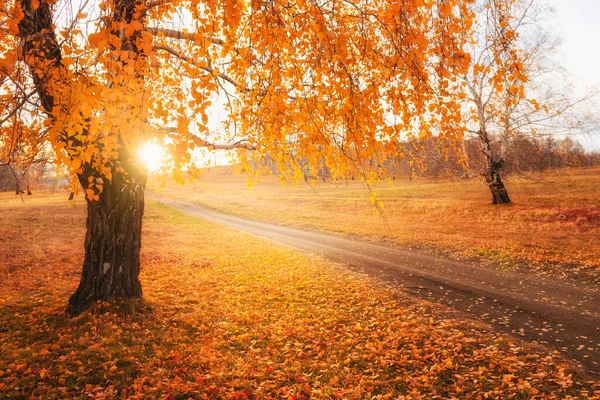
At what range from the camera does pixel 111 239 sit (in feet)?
23.5

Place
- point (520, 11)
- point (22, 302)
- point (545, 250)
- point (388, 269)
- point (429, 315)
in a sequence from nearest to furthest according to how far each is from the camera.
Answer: point (429, 315) → point (22, 302) → point (388, 269) → point (545, 250) → point (520, 11)

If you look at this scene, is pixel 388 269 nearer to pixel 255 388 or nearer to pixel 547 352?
pixel 547 352

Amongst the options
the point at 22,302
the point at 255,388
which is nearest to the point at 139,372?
the point at 255,388

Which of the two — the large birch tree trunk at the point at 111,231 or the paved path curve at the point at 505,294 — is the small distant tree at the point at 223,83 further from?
the paved path curve at the point at 505,294

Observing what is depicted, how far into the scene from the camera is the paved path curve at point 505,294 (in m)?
6.36

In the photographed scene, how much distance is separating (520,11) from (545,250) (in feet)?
34.7

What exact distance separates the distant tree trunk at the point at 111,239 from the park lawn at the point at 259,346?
0.37 m

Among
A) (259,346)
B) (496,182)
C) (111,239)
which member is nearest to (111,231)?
(111,239)

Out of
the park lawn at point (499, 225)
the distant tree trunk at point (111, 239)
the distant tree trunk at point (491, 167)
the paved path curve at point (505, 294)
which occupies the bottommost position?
the paved path curve at point (505, 294)

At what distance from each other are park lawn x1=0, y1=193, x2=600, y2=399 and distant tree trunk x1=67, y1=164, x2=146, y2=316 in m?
0.37

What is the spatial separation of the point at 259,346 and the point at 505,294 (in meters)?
6.01

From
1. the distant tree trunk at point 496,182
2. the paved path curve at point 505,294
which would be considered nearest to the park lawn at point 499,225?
the distant tree trunk at point 496,182

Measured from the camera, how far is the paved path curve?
20.9ft

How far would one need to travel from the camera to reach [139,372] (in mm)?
5617
